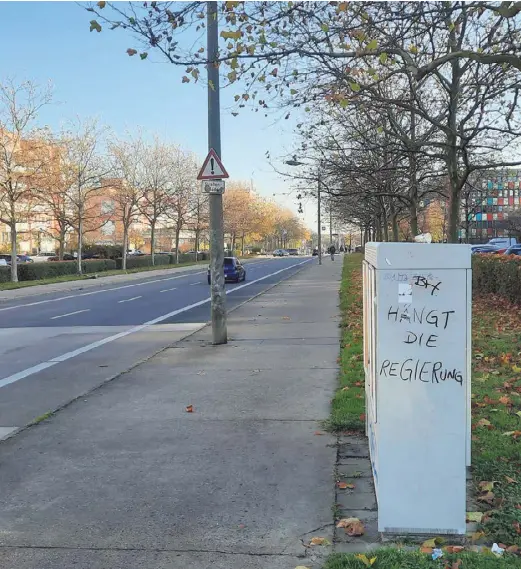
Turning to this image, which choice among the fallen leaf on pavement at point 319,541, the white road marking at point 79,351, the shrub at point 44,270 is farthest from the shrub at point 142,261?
the fallen leaf on pavement at point 319,541

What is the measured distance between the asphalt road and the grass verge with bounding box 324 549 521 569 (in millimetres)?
4152

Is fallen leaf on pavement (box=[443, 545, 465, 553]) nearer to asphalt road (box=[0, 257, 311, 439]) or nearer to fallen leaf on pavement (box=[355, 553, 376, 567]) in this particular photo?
fallen leaf on pavement (box=[355, 553, 376, 567])

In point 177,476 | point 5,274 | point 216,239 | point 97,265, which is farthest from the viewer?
point 97,265

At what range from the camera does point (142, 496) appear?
14.1 ft

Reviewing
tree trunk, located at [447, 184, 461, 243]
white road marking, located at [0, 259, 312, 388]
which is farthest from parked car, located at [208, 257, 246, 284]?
tree trunk, located at [447, 184, 461, 243]

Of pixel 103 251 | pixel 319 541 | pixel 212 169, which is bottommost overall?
pixel 319 541

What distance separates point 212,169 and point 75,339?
4822mm

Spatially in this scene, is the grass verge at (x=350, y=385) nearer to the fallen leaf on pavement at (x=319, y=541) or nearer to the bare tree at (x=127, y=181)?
the fallen leaf on pavement at (x=319, y=541)

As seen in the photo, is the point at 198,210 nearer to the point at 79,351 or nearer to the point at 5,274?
the point at 5,274

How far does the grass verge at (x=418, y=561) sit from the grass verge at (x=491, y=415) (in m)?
0.03

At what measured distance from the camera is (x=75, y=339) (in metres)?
13.0

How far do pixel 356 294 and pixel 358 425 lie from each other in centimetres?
1454

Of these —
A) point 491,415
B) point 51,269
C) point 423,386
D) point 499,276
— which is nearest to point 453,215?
point 499,276

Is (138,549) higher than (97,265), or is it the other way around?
(97,265)
